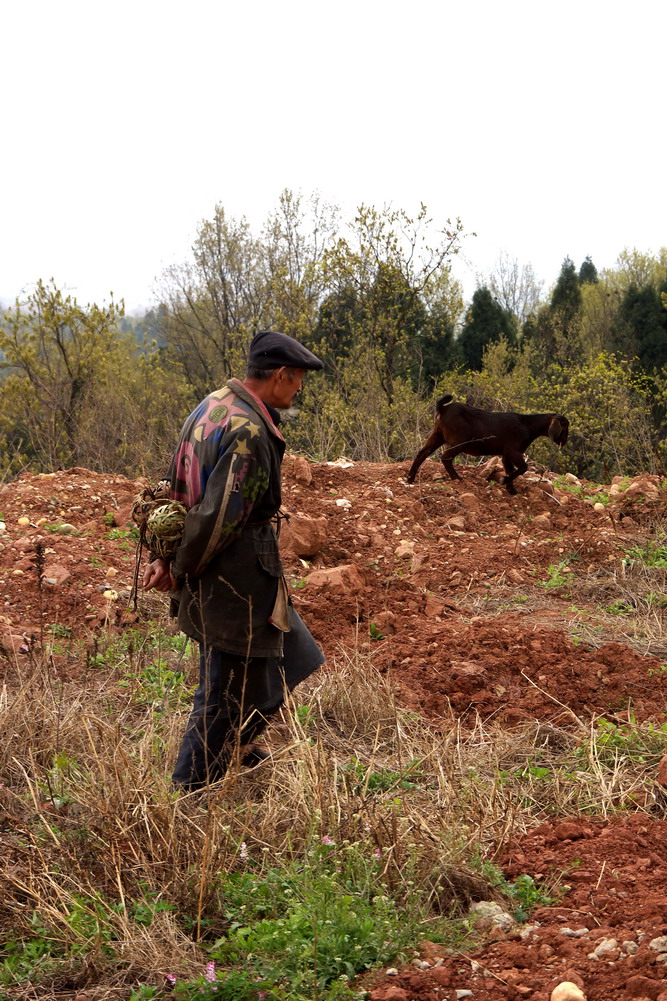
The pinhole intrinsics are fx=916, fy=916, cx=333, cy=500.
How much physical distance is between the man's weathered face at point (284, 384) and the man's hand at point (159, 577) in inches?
29.2

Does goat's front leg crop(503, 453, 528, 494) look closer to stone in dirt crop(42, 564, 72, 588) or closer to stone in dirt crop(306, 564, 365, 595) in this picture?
stone in dirt crop(306, 564, 365, 595)

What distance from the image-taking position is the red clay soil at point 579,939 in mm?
2326

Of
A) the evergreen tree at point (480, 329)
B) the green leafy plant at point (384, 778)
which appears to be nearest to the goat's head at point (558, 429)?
the green leafy plant at point (384, 778)

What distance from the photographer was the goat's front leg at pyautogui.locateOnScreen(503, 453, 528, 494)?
981 cm

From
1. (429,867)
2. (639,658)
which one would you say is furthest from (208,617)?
(639,658)

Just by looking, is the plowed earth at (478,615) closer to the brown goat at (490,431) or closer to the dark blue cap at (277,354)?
the brown goat at (490,431)

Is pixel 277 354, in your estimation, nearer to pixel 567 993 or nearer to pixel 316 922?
pixel 316 922

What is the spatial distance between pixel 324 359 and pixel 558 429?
14.2 m

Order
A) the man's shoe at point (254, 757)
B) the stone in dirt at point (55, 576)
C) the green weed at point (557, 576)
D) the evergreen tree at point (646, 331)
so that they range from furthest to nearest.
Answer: the evergreen tree at point (646, 331) < the green weed at point (557, 576) < the stone in dirt at point (55, 576) < the man's shoe at point (254, 757)

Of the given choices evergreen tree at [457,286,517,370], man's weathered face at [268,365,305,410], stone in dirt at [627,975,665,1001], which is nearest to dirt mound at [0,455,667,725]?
man's weathered face at [268,365,305,410]

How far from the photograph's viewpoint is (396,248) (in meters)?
20.6

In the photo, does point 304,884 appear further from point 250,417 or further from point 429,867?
point 250,417

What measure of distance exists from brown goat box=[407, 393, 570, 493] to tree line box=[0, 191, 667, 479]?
3.98 m

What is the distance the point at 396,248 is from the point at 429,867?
748 inches
